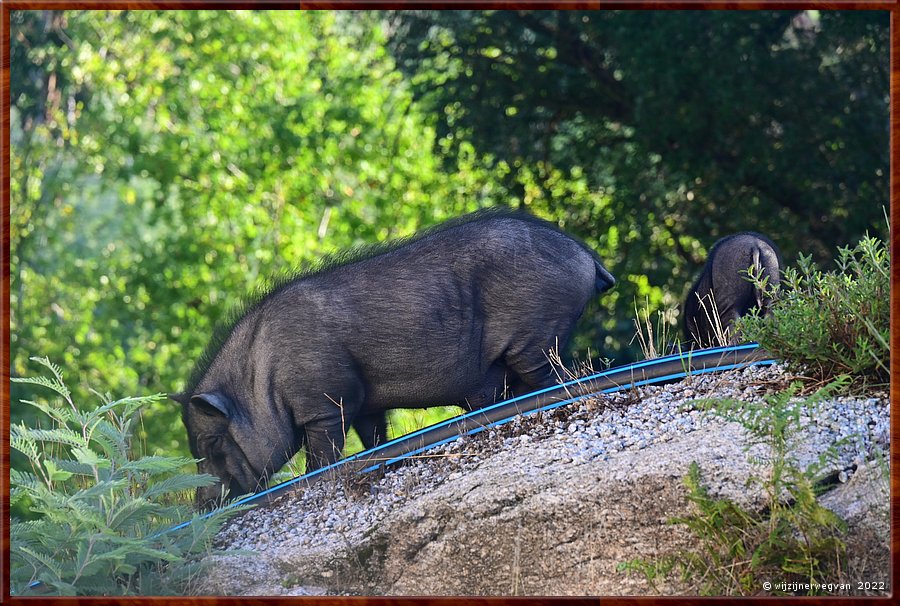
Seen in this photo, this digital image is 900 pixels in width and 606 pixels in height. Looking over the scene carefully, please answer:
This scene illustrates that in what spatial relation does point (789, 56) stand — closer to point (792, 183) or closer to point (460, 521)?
point (792, 183)

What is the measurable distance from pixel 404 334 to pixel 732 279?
7.13 feet

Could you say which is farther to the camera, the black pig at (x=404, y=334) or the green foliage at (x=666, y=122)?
the green foliage at (x=666, y=122)

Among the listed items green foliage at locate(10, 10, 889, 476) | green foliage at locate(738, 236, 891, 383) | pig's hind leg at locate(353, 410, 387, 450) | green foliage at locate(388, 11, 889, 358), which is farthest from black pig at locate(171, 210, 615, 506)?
green foliage at locate(10, 10, 889, 476)

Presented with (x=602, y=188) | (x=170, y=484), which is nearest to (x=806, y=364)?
(x=170, y=484)

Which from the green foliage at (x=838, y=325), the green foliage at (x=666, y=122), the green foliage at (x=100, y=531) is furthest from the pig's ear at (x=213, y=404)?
the green foliage at (x=666, y=122)

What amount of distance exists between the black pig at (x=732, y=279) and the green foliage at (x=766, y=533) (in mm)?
2131

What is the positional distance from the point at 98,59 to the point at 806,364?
14.9 meters

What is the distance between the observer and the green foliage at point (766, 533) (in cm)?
464

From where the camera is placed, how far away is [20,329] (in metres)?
17.2

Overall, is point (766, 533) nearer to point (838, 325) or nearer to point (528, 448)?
point (838, 325)

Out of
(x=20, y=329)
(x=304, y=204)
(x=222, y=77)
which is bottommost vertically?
(x=20, y=329)

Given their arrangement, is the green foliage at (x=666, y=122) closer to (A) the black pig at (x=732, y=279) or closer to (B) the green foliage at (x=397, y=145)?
(B) the green foliage at (x=397, y=145)

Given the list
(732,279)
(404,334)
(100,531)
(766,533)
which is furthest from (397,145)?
(766,533)

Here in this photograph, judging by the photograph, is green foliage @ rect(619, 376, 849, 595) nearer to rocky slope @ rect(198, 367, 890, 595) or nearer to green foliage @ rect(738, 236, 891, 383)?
rocky slope @ rect(198, 367, 890, 595)
